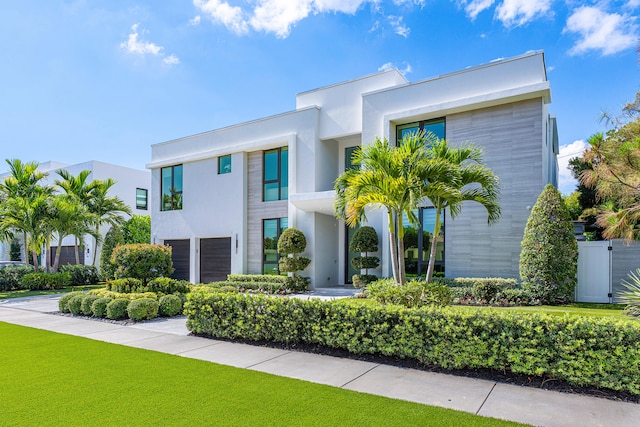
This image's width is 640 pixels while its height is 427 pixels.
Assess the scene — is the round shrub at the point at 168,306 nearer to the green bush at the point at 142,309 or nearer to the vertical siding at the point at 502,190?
the green bush at the point at 142,309

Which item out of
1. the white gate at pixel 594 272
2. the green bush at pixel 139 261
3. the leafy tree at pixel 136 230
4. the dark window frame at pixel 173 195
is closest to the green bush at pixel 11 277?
the leafy tree at pixel 136 230

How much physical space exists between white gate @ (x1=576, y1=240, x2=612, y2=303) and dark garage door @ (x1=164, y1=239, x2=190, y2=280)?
1624 centimetres

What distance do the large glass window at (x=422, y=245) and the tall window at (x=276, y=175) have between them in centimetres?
581

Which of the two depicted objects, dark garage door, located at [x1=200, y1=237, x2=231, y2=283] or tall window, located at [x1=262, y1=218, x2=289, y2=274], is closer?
tall window, located at [x1=262, y1=218, x2=289, y2=274]

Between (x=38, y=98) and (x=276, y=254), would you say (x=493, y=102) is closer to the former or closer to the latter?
(x=276, y=254)

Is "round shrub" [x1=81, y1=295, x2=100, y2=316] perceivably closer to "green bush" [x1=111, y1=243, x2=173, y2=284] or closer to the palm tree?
"green bush" [x1=111, y1=243, x2=173, y2=284]

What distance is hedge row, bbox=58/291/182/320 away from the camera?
31.2 feet

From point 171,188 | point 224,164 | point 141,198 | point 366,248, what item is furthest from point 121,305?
point 141,198

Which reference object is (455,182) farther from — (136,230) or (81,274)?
(136,230)

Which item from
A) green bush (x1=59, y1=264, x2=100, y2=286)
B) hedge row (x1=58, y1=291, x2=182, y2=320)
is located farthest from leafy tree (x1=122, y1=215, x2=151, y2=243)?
hedge row (x1=58, y1=291, x2=182, y2=320)

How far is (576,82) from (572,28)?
2210mm

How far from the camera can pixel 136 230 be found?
82.0ft

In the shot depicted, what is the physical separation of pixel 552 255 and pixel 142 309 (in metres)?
10.5

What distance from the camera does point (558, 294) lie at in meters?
10.2
